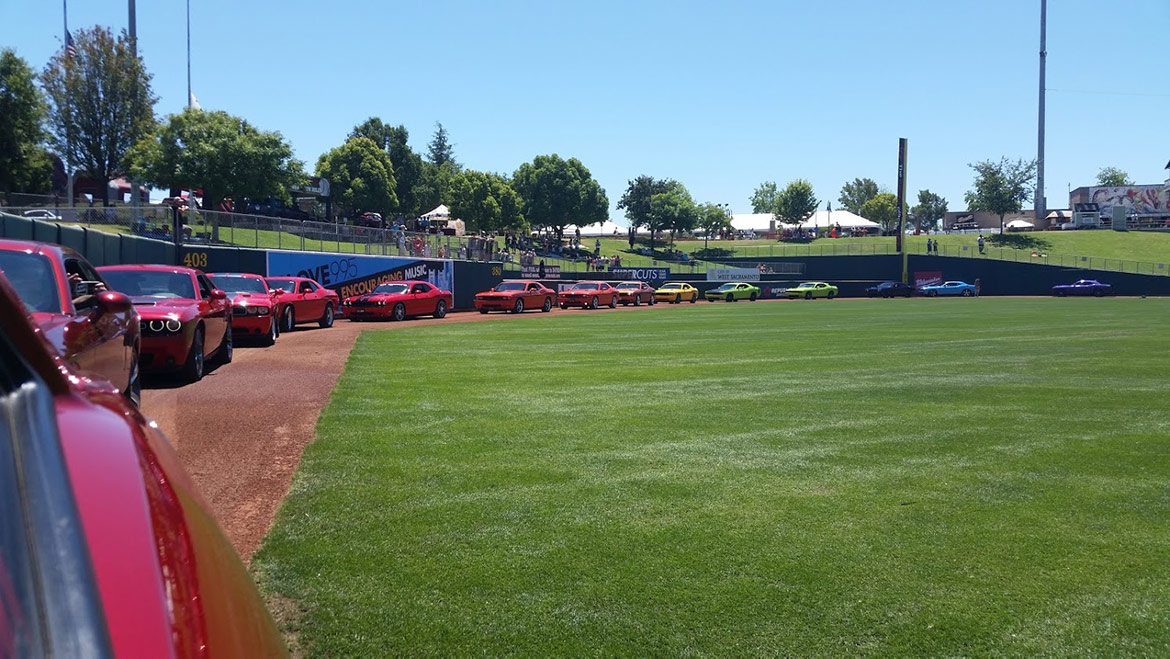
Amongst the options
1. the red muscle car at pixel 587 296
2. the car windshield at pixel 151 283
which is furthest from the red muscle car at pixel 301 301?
the red muscle car at pixel 587 296

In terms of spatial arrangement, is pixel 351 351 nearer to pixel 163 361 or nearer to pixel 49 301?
pixel 163 361

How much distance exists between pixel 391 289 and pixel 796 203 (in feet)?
312

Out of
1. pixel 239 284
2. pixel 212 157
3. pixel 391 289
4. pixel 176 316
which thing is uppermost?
pixel 212 157

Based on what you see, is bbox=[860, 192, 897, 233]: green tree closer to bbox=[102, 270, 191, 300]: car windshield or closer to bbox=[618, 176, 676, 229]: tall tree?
bbox=[618, 176, 676, 229]: tall tree

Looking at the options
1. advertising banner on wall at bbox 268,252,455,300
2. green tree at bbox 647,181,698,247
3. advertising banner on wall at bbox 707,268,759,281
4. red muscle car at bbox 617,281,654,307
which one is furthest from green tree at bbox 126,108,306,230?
green tree at bbox 647,181,698,247

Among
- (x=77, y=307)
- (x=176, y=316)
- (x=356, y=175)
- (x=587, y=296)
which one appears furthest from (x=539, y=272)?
(x=77, y=307)

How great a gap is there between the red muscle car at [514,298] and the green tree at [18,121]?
19633 millimetres

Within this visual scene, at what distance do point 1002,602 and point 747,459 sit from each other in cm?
279

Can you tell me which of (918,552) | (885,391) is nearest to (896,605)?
(918,552)

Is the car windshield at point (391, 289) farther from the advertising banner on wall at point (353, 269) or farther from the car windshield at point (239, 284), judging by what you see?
the car windshield at point (239, 284)

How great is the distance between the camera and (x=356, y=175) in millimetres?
76812

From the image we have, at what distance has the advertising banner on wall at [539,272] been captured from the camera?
5053 cm

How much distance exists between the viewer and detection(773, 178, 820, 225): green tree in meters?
116

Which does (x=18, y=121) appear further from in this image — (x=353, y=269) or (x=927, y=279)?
(x=927, y=279)
